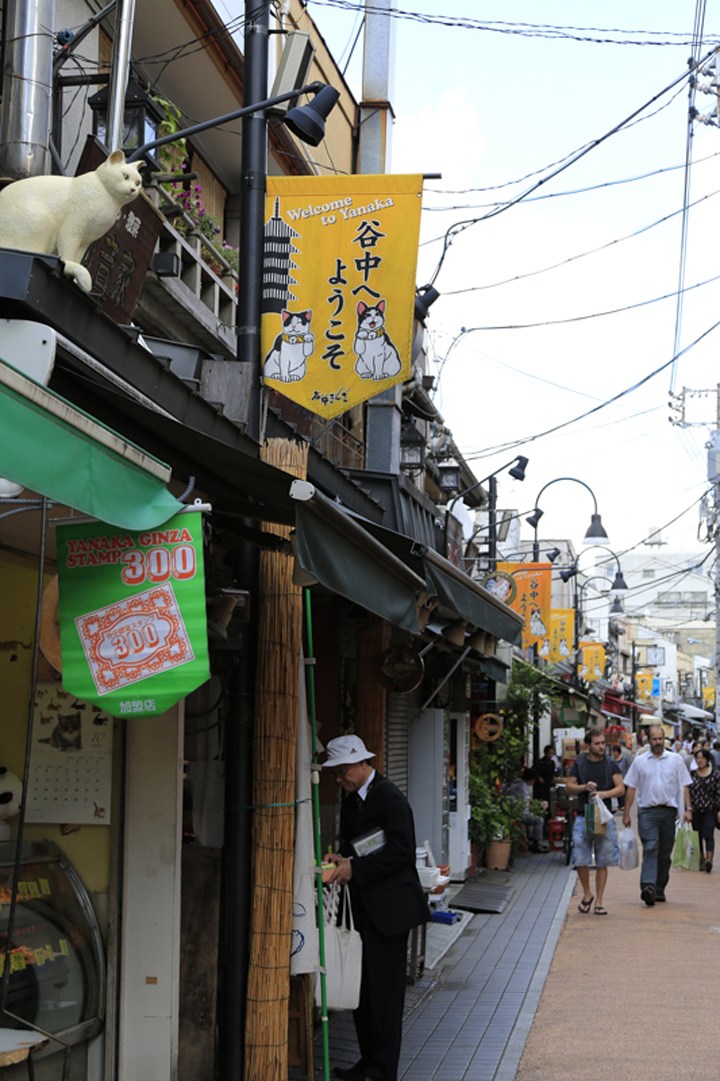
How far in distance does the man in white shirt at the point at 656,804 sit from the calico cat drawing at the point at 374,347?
7631 mm

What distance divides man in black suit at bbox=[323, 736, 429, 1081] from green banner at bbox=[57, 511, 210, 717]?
106 inches

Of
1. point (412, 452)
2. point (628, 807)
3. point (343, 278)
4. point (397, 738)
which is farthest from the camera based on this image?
point (412, 452)

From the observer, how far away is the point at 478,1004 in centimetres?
981

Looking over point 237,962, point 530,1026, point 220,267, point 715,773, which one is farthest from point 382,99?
point 237,962

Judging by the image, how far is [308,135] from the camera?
288 inches

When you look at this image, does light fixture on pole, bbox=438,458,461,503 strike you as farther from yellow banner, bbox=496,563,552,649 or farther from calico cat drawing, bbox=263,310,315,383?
calico cat drawing, bbox=263,310,315,383

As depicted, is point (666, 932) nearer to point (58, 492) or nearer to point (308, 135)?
point (308, 135)

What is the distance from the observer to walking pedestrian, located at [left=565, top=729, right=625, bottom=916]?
47.3 ft

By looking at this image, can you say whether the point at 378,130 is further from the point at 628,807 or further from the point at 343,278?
the point at 343,278

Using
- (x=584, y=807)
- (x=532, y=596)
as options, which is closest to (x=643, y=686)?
(x=532, y=596)

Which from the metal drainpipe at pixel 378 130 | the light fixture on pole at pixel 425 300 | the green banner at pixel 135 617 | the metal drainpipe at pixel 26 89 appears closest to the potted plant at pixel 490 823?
the metal drainpipe at pixel 378 130

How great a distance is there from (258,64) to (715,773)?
47.2ft

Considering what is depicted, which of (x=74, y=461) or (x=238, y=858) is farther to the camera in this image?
(x=238, y=858)

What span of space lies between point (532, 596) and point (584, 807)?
37.8 ft
